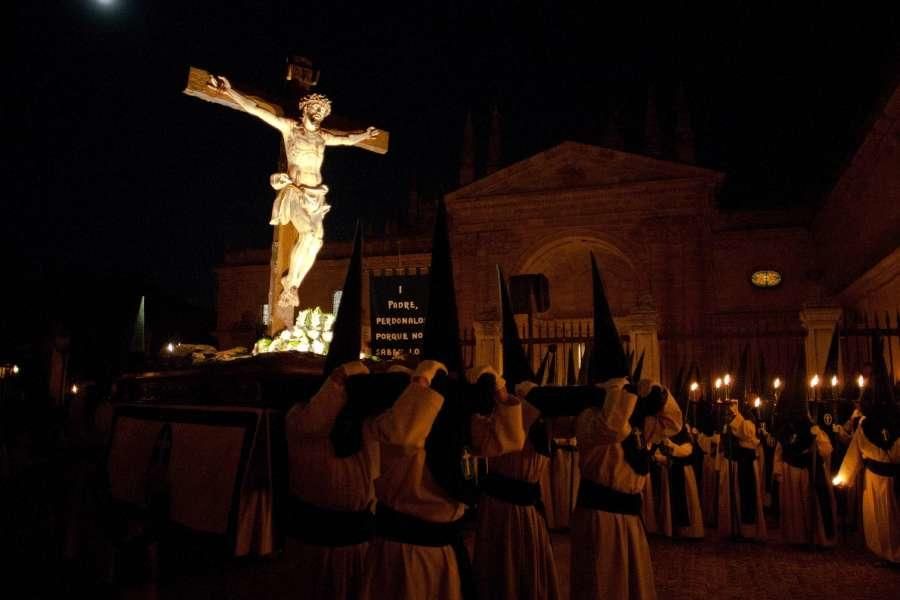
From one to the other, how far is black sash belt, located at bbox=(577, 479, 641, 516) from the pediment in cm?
1888

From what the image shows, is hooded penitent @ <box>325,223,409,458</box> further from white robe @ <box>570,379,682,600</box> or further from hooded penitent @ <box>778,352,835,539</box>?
hooded penitent @ <box>778,352,835,539</box>

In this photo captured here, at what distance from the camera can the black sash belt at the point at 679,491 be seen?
347 inches

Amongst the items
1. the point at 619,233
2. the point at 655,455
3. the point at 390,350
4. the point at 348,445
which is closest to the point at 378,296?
the point at 390,350

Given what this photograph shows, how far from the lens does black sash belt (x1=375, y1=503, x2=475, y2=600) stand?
379 centimetres

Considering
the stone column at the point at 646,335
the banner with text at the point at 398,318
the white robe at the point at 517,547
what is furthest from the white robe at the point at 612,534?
the stone column at the point at 646,335

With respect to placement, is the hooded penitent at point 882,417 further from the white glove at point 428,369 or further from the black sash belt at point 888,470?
the white glove at point 428,369

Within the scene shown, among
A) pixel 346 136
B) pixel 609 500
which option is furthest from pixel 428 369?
pixel 346 136

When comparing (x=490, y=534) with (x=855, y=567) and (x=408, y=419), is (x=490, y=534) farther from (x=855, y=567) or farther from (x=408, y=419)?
(x=855, y=567)

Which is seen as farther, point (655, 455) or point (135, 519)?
point (655, 455)

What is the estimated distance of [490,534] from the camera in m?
5.31

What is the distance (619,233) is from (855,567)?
53.1 feet

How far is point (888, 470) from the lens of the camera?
7516 mm

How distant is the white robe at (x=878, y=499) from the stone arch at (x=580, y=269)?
47.8 feet

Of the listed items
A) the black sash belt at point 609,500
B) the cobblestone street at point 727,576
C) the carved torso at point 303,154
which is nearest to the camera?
the black sash belt at point 609,500
